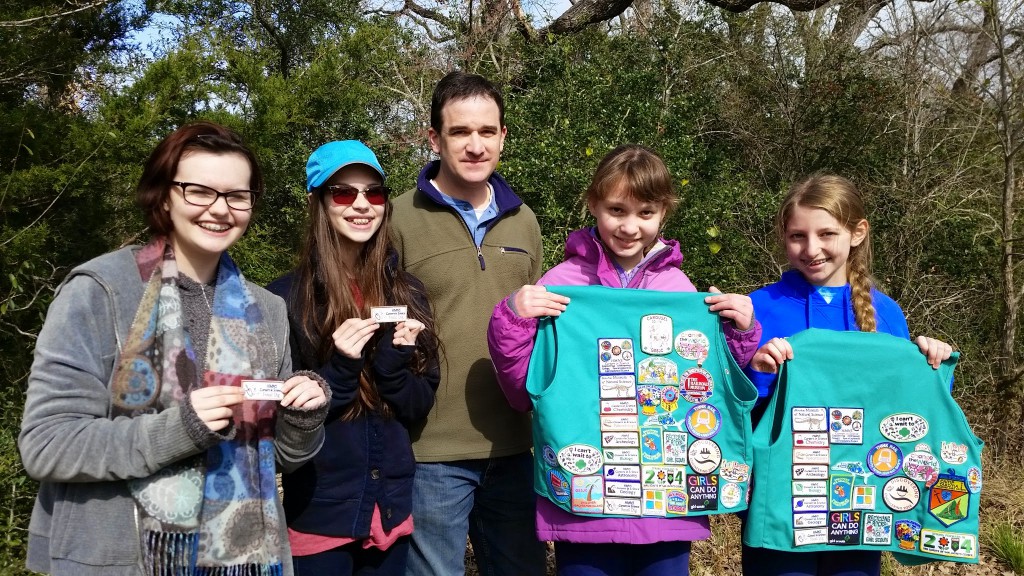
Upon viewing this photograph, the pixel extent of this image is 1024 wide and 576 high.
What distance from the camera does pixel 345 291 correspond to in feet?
8.97

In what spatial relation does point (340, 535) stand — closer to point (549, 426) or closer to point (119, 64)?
point (549, 426)

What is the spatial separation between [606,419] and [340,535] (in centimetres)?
105

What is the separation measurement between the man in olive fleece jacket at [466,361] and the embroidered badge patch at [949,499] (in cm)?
159

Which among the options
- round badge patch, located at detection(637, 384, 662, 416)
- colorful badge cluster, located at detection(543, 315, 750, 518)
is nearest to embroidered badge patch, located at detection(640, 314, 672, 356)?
colorful badge cluster, located at detection(543, 315, 750, 518)

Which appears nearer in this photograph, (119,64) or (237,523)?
(237,523)

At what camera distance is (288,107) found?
21.7 feet

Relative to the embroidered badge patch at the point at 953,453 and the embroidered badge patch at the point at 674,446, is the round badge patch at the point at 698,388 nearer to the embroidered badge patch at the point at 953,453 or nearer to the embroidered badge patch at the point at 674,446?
the embroidered badge patch at the point at 674,446

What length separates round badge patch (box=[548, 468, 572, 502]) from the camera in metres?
2.73

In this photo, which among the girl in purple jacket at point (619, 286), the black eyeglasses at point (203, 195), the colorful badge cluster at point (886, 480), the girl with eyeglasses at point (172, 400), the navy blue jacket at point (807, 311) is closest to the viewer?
the girl with eyeglasses at point (172, 400)

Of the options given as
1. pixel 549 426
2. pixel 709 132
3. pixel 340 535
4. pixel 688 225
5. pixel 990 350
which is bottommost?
A: pixel 340 535

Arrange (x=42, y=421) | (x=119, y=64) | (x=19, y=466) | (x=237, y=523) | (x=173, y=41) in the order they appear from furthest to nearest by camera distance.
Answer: (x=173, y=41)
(x=119, y=64)
(x=19, y=466)
(x=237, y=523)
(x=42, y=421)

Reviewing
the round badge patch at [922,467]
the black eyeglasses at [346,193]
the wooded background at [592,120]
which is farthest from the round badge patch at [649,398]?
the wooded background at [592,120]

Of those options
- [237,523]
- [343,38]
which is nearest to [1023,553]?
[237,523]

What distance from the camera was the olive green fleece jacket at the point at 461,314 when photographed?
3.01 metres
